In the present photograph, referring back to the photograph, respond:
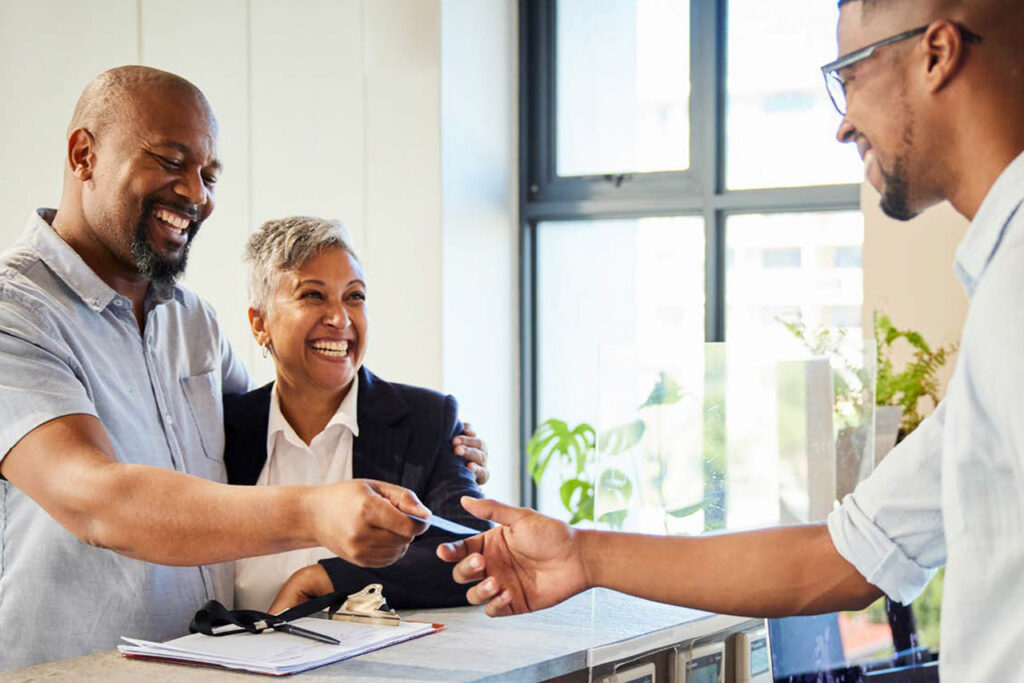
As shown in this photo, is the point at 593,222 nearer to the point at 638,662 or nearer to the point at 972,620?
the point at 638,662

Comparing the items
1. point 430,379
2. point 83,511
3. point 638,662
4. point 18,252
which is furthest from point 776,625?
point 430,379

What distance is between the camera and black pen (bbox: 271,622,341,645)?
178cm

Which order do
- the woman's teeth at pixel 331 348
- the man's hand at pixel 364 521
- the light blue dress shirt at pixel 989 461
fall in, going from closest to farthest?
1. the light blue dress shirt at pixel 989 461
2. the man's hand at pixel 364 521
3. the woman's teeth at pixel 331 348

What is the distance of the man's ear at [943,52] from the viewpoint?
133cm

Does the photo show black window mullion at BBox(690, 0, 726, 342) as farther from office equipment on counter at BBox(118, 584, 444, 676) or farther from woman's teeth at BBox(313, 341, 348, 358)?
office equipment on counter at BBox(118, 584, 444, 676)

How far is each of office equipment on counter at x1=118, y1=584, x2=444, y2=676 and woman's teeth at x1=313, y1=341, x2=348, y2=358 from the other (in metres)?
0.53

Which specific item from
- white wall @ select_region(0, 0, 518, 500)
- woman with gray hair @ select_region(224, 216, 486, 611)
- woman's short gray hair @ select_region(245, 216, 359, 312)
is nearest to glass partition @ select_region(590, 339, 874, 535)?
woman with gray hair @ select_region(224, 216, 486, 611)

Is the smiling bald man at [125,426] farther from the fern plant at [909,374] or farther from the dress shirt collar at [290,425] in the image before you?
the fern plant at [909,374]

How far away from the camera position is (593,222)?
4566 mm

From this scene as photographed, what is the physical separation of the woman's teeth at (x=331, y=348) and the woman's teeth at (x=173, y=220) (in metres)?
0.34

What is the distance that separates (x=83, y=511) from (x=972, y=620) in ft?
3.94

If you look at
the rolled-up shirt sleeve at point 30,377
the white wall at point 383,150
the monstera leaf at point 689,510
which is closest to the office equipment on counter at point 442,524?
the monstera leaf at point 689,510

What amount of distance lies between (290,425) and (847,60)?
51.4 inches

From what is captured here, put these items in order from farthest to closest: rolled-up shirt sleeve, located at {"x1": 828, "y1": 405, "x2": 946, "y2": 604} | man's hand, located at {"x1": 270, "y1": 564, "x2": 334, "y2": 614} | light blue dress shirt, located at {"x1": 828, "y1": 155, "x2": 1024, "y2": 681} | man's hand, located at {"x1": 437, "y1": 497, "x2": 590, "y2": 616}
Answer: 1. man's hand, located at {"x1": 270, "y1": 564, "x2": 334, "y2": 614}
2. man's hand, located at {"x1": 437, "y1": 497, "x2": 590, "y2": 616}
3. rolled-up shirt sleeve, located at {"x1": 828, "y1": 405, "x2": 946, "y2": 604}
4. light blue dress shirt, located at {"x1": 828, "y1": 155, "x2": 1024, "y2": 681}
